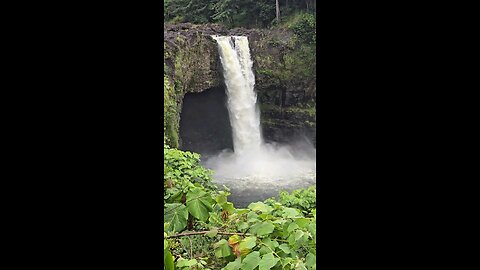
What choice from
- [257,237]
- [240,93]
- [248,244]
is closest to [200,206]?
[248,244]

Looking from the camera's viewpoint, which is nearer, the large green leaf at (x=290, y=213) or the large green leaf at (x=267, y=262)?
the large green leaf at (x=267, y=262)

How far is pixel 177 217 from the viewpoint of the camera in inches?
59.5

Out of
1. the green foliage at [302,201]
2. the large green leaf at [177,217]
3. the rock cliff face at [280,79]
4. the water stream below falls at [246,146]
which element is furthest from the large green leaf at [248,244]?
the rock cliff face at [280,79]

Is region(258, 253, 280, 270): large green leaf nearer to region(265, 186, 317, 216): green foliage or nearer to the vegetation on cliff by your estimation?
the vegetation on cliff

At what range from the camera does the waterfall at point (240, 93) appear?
12562 mm

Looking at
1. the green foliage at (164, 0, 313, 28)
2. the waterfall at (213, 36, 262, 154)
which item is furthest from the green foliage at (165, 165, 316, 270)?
the green foliage at (164, 0, 313, 28)

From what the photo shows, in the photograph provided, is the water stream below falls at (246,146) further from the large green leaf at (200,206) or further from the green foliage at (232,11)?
the large green leaf at (200,206)

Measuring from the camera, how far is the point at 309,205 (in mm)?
5523

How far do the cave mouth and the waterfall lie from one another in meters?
0.24

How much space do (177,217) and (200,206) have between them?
79 millimetres
